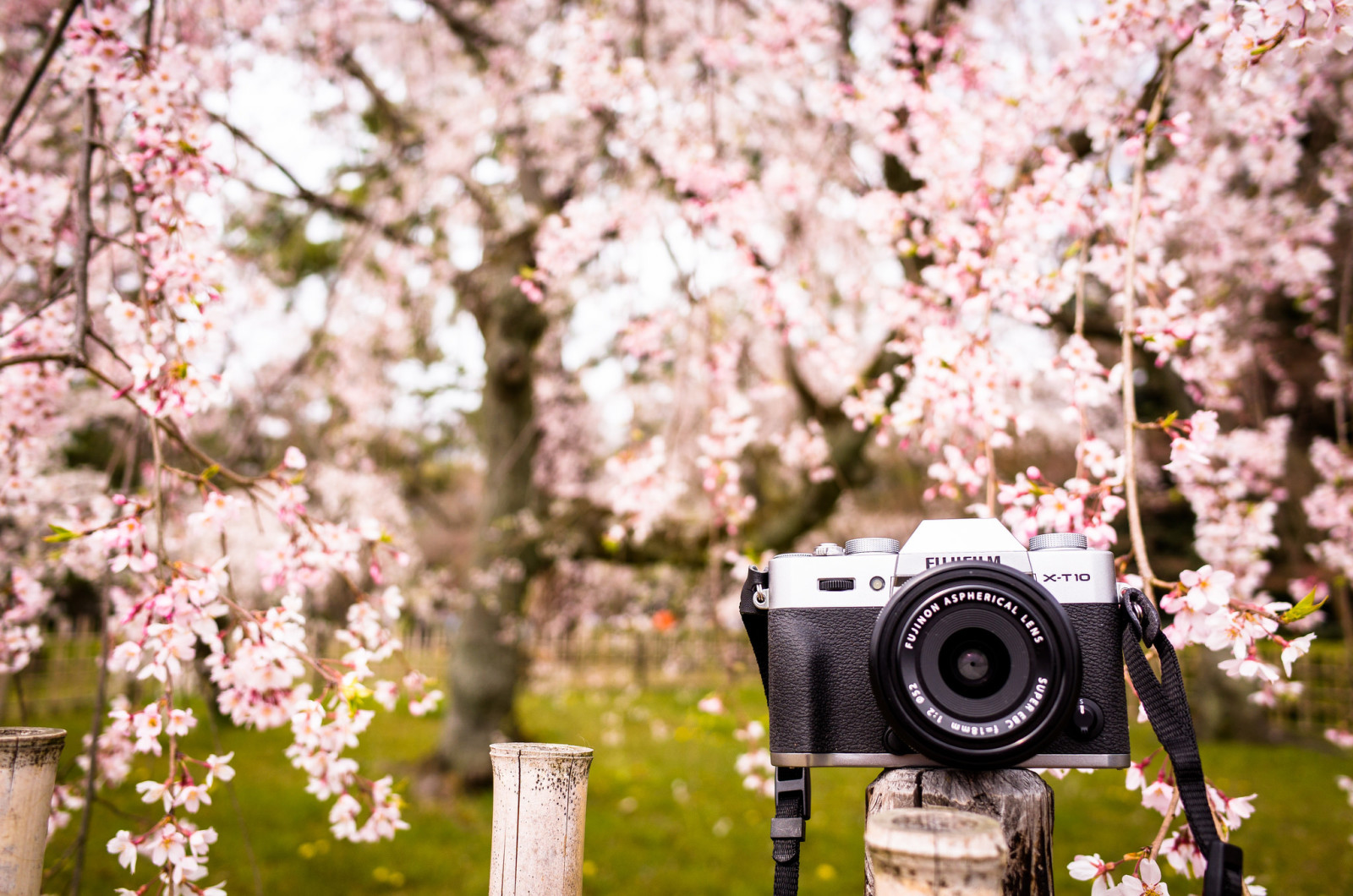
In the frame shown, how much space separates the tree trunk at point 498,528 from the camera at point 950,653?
3409mm

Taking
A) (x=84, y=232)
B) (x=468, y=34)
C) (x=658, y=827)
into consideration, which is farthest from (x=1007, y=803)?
(x=468, y=34)

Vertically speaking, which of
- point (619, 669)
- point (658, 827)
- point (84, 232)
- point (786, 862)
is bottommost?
point (658, 827)

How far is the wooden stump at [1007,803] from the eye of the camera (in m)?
1.00

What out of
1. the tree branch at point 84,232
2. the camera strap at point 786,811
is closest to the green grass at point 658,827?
the camera strap at point 786,811

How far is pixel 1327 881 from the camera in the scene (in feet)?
11.9

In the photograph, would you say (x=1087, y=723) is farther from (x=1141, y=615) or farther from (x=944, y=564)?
(x=944, y=564)

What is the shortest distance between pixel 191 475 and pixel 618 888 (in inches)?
109

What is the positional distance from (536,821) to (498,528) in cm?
361

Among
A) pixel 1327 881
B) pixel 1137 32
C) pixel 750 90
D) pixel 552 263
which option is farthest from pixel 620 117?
pixel 1327 881

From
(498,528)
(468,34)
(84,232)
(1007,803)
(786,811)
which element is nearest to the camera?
(1007,803)

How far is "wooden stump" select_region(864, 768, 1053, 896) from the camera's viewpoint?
1.00 meters

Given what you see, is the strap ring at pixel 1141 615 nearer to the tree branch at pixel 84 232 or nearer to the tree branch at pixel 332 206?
the tree branch at pixel 84 232

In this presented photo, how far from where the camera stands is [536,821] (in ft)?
3.66

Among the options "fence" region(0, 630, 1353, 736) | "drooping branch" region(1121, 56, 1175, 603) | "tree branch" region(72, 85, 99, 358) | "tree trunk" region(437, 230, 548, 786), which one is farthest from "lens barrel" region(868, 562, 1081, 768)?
"tree trunk" region(437, 230, 548, 786)
